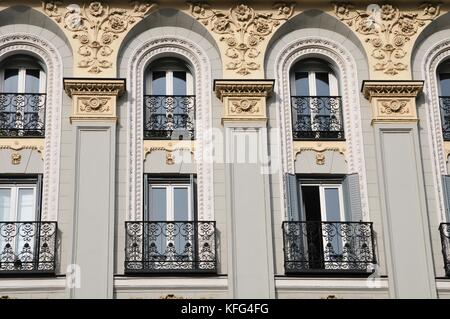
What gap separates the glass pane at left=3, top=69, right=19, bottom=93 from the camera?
2367cm

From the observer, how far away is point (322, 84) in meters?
24.3

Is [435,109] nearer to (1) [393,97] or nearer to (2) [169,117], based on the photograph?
(1) [393,97]

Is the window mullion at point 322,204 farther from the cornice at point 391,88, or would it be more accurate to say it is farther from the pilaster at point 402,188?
the cornice at point 391,88

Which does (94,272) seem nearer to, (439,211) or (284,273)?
(284,273)

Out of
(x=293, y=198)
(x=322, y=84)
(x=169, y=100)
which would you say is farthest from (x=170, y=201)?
(x=322, y=84)

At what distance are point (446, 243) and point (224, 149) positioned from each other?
5193 mm

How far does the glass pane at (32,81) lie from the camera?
23703 millimetres

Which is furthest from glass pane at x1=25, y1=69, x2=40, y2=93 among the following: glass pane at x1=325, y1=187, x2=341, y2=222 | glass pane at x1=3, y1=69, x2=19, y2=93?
glass pane at x1=325, y1=187, x2=341, y2=222

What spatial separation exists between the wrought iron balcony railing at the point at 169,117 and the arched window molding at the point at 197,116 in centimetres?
15

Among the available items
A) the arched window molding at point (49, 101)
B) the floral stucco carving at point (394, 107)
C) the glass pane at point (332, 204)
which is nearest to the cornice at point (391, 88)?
the floral stucco carving at point (394, 107)

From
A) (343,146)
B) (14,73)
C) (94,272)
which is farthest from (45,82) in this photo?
(343,146)

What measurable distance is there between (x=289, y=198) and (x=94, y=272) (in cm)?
450

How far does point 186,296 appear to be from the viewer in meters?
21.2

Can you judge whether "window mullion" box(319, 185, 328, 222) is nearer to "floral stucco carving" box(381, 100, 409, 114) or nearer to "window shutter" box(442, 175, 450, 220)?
"floral stucco carving" box(381, 100, 409, 114)
